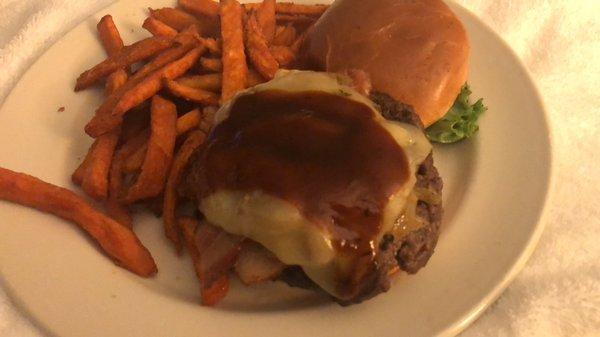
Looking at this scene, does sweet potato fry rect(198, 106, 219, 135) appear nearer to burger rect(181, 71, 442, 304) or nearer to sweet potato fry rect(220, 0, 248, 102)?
sweet potato fry rect(220, 0, 248, 102)

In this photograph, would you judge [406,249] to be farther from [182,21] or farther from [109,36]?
[109,36]

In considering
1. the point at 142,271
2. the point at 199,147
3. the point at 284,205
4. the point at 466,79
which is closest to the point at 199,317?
the point at 142,271

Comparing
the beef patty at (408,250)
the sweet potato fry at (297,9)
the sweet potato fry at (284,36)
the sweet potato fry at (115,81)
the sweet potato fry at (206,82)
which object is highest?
the sweet potato fry at (115,81)

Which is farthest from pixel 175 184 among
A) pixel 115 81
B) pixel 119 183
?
pixel 115 81

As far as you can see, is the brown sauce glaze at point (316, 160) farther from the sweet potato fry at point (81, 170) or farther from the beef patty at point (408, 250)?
the sweet potato fry at point (81, 170)

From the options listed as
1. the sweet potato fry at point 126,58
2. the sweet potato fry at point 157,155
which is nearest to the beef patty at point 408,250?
the sweet potato fry at point 157,155

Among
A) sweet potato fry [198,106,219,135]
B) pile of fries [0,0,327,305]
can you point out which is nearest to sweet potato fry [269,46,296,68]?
pile of fries [0,0,327,305]

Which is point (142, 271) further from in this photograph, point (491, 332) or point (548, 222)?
point (548, 222)
